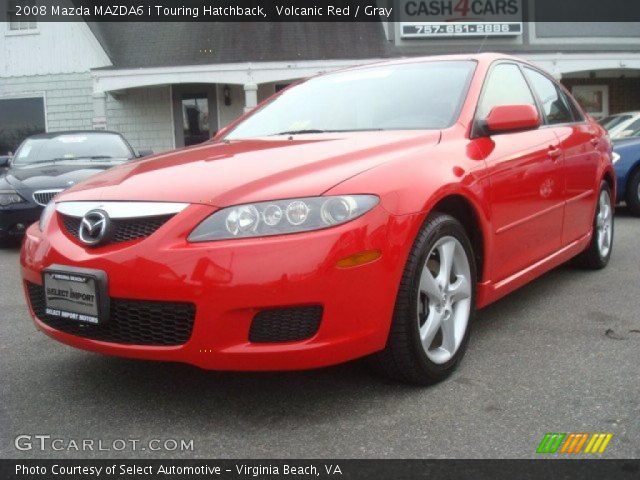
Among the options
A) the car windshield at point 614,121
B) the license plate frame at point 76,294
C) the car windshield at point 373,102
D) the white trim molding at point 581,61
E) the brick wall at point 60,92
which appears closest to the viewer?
the license plate frame at point 76,294

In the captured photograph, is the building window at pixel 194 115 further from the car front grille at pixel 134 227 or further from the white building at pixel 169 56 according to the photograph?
the car front grille at pixel 134 227

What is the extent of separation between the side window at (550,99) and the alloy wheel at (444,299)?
5.45ft

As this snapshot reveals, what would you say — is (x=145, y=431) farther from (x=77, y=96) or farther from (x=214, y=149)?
(x=77, y=96)

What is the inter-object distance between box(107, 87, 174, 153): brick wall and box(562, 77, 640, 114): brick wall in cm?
1030

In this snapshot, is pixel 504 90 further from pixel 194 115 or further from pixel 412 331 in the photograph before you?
pixel 194 115

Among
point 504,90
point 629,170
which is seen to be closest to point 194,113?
point 629,170

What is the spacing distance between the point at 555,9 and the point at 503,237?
15.7 m

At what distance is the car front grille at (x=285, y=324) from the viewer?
2.42 m

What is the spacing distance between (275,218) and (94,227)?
2.36ft

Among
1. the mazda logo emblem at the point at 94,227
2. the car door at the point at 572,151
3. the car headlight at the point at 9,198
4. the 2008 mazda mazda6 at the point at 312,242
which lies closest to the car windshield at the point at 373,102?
the 2008 mazda mazda6 at the point at 312,242

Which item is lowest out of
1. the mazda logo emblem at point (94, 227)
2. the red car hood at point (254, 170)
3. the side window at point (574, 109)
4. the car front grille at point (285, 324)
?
the car front grille at point (285, 324)

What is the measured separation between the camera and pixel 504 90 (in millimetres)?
3854

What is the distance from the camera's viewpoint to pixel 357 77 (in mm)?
3943
